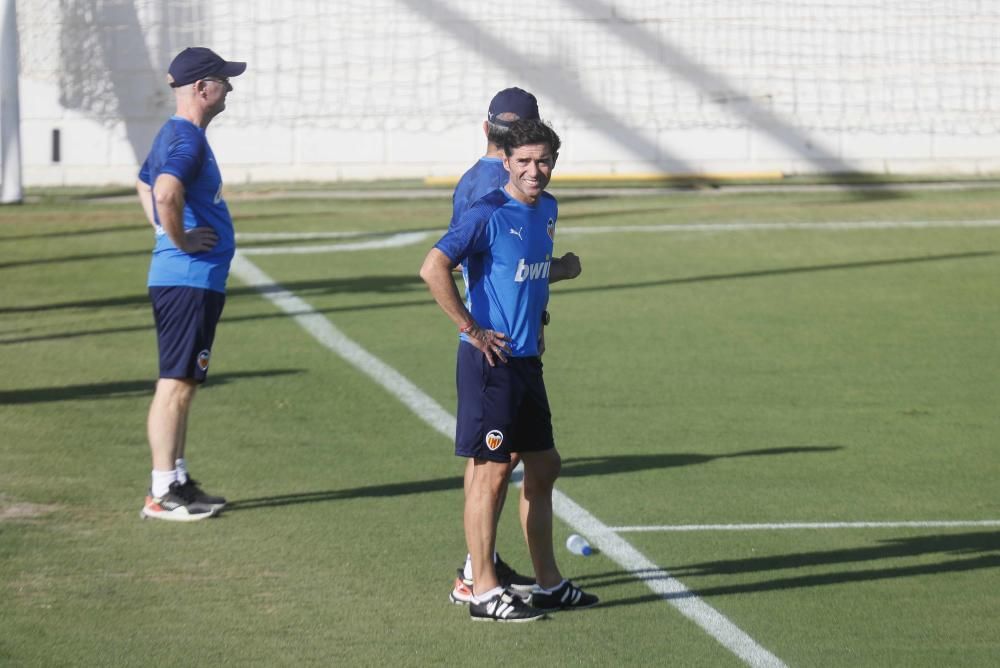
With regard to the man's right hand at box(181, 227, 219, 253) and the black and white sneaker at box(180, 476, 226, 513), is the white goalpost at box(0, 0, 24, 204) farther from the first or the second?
the black and white sneaker at box(180, 476, 226, 513)

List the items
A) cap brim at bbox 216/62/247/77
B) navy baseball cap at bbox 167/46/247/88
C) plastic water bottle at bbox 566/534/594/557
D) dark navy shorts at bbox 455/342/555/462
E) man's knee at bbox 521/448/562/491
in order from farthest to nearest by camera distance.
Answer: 1. cap brim at bbox 216/62/247/77
2. navy baseball cap at bbox 167/46/247/88
3. plastic water bottle at bbox 566/534/594/557
4. man's knee at bbox 521/448/562/491
5. dark navy shorts at bbox 455/342/555/462

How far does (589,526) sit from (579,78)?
17980 mm

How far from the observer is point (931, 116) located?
25531mm

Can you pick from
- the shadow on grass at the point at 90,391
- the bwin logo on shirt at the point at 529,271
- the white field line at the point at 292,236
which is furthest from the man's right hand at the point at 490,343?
the white field line at the point at 292,236

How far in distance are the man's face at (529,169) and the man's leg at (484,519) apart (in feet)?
3.42

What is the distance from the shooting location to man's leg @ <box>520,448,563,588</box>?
6.81 metres

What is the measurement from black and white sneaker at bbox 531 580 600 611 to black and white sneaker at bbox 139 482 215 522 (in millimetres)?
2147

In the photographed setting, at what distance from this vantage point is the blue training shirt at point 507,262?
21.6ft

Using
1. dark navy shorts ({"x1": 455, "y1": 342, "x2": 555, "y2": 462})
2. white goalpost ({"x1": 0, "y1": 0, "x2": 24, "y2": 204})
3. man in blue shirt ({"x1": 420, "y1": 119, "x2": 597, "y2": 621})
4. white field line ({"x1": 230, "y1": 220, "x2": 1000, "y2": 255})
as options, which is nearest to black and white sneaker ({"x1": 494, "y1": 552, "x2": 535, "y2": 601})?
man in blue shirt ({"x1": 420, "y1": 119, "x2": 597, "y2": 621})

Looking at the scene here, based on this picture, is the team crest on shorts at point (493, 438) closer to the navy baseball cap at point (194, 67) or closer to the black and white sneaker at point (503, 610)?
the black and white sneaker at point (503, 610)

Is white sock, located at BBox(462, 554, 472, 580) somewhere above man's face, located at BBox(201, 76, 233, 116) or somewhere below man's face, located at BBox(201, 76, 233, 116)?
below

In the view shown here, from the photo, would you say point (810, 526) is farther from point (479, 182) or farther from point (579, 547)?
point (479, 182)

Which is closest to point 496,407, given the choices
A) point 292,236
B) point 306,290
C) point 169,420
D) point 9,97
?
point 169,420

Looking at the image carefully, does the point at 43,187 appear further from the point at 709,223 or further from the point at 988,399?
the point at 988,399
